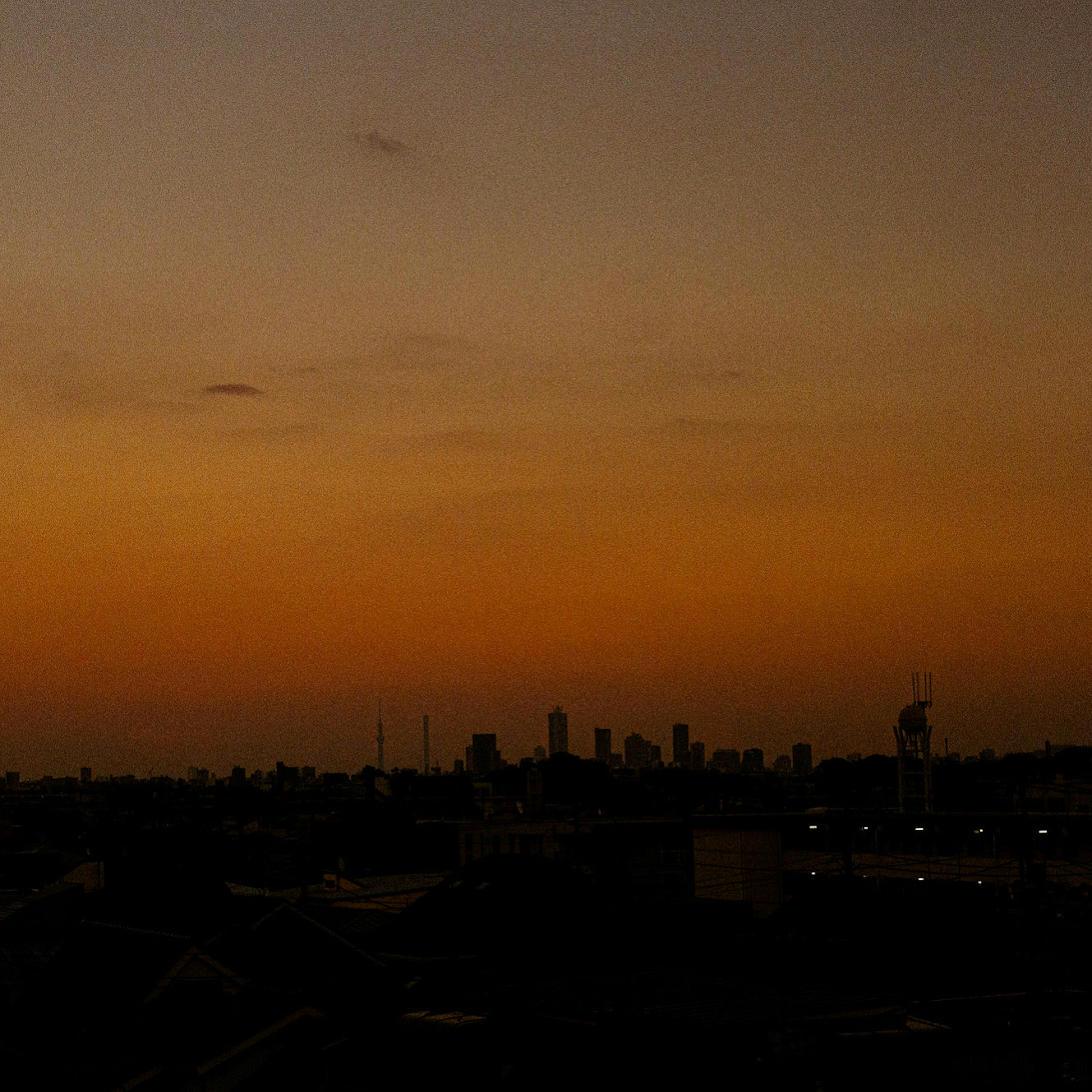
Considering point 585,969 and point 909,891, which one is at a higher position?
point 585,969

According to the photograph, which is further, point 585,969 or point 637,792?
point 637,792

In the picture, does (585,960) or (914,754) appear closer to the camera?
(585,960)

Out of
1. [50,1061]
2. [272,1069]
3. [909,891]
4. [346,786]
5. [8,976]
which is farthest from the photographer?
[346,786]

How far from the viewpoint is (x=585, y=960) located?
14.7 metres

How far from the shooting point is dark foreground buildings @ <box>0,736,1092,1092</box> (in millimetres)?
10555

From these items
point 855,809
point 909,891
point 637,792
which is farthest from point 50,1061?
point 637,792

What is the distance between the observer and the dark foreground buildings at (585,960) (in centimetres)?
1055

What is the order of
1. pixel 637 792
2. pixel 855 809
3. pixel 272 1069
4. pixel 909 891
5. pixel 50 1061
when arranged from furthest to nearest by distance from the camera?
pixel 637 792 → pixel 855 809 → pixel 909 891 → pixel 50 1061 → pixel 272 1069

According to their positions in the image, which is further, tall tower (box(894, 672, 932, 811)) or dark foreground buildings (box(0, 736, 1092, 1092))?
tall tower (box(894, 672, 932, 811))

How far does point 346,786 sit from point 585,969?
145 m

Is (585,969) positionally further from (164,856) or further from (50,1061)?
(164,856)

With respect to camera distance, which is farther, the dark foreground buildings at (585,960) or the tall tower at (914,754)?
the tall tower at (914,754)

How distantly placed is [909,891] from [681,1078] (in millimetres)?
25743

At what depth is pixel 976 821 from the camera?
37.6 metres
